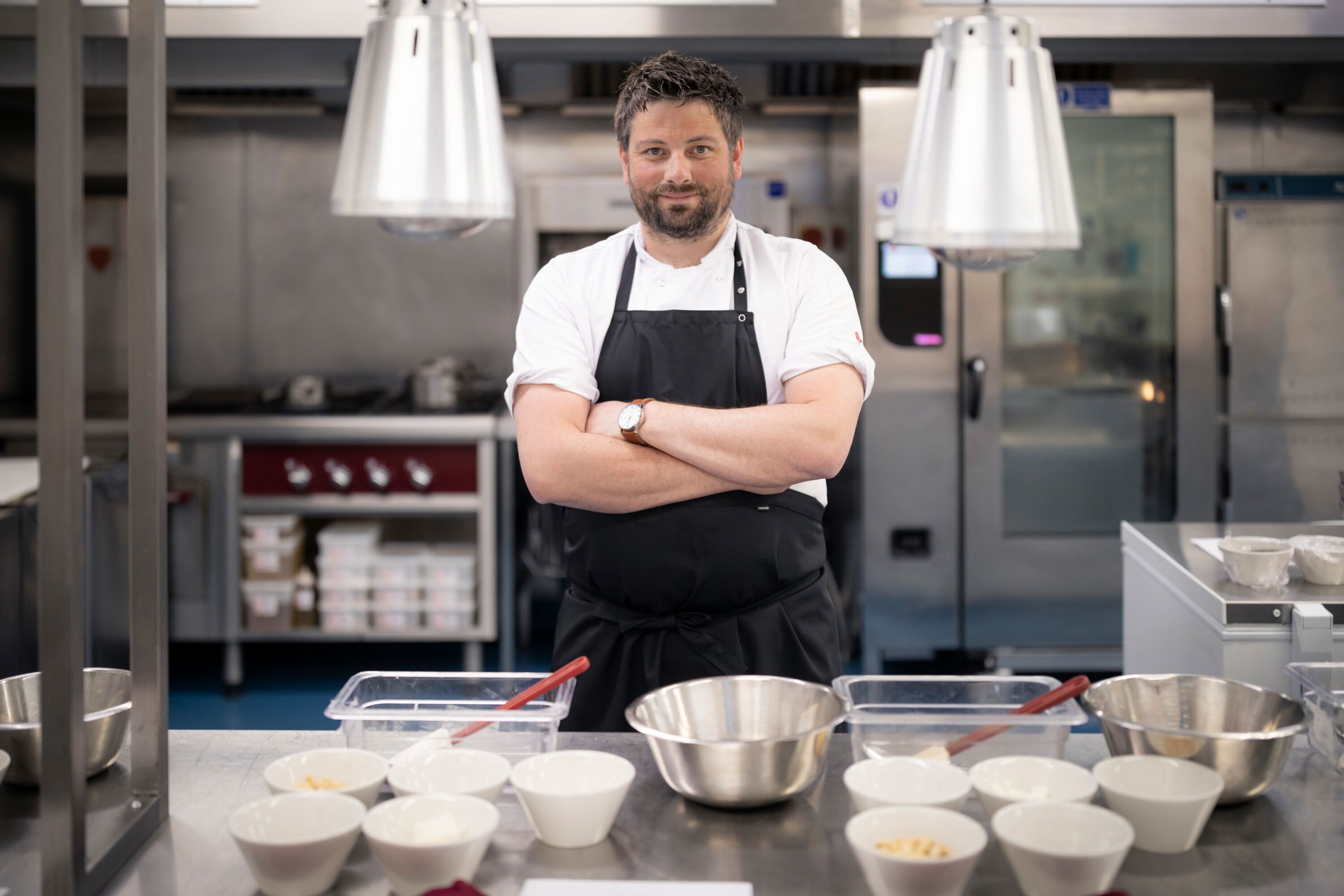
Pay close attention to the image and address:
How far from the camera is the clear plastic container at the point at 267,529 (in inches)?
165

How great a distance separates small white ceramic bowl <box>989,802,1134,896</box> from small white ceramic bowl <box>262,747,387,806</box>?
659 millimetres

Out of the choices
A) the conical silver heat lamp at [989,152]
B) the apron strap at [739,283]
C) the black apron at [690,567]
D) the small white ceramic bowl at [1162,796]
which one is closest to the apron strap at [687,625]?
the black apron at [690,567]

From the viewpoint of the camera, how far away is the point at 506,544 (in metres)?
4.32

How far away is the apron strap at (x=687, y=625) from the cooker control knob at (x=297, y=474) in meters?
2.37

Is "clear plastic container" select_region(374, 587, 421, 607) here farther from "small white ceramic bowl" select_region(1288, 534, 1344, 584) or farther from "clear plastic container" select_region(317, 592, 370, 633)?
"small white ceramic bowl" select_region(1288, 534, 1344, 584)

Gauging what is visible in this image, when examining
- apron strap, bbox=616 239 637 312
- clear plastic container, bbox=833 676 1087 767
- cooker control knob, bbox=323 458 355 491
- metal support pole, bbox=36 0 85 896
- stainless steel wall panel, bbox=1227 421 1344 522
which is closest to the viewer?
metal support pole, bbox=36 0 85 896

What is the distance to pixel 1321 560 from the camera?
2.26m

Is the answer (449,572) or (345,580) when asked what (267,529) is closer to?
(345,580)

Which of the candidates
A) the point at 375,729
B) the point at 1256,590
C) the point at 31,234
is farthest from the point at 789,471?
the point at 31,234

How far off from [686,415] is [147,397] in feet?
2.77

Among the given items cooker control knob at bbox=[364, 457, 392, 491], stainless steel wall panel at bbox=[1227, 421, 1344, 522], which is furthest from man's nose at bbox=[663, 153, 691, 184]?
stainless steel wall panel at bbox=[1227, 421, 1344, 522]

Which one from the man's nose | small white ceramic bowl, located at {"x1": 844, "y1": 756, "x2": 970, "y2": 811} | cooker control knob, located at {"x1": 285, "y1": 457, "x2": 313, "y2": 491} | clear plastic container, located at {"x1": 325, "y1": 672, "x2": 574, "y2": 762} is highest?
the man's nose

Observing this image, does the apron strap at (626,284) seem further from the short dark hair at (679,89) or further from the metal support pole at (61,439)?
the metal support pole at (61,439)

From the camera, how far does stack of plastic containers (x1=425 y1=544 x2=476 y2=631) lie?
13.9 feet
